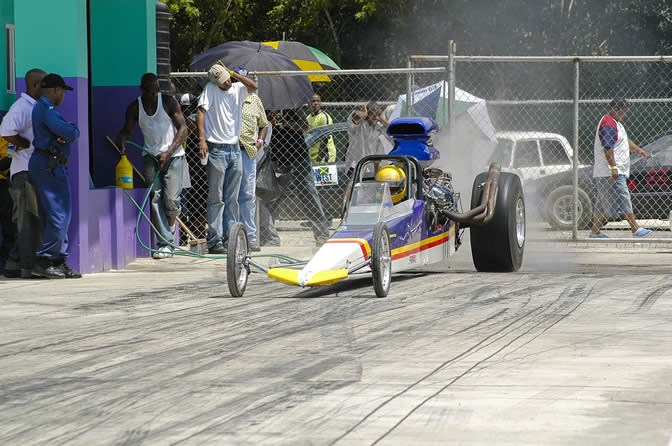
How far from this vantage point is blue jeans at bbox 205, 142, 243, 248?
13.8 metres

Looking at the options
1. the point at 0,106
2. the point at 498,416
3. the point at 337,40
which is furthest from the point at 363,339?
the point at 337,40

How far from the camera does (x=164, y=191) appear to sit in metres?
13.8

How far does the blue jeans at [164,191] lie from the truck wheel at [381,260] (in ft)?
15.0

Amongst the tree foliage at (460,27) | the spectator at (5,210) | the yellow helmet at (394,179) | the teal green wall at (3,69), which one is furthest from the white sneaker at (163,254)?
the tree foliage at (460,27)

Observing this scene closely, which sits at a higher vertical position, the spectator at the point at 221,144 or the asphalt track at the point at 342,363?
the spectator at the point at 221,144

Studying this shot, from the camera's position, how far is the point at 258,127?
14750 mm

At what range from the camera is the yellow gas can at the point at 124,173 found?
43.9 ft

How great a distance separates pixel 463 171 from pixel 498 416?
9.16 metres

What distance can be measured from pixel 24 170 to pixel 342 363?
6.00 metres

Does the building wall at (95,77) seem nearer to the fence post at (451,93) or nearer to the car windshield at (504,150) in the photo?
the fence post at (451,93)

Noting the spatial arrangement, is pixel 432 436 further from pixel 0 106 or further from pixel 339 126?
pixel 339 126

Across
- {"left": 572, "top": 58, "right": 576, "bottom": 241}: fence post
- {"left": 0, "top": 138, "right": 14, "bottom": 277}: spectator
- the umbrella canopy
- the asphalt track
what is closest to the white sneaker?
{"left": 0, "top": 138, "right": 14, "bottom": 277}: spectator

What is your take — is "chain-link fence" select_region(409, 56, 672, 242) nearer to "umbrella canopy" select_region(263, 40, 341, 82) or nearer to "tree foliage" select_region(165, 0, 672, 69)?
"umbrella canopy" select_region(263, 40, 341, 82)

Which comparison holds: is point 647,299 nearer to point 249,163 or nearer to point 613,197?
point 613,197
